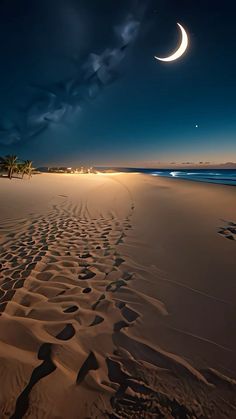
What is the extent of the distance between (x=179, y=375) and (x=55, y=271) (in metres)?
2.94

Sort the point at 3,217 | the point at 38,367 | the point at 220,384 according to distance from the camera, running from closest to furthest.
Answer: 1. the point at 220,384
2. the point at 38,367
3. the point at 3,217

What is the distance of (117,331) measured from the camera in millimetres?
2572

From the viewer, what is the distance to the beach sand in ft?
5.84

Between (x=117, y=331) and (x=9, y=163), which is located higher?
(x=9, y=163)

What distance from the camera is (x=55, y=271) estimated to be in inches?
166

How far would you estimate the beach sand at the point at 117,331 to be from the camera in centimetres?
178

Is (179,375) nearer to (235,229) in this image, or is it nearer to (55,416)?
(55,416)

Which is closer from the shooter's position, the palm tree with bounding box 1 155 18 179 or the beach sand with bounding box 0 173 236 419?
the beach sand with bounding box 0 173 236 419

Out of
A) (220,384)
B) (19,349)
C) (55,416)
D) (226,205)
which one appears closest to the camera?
(55,416)

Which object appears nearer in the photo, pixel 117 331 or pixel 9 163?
pixel 117 331

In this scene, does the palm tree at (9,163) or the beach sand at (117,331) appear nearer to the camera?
the beach sand at (117,331)

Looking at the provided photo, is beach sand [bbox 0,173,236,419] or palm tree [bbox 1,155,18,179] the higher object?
palm tree [bbox 1,155,18,179]

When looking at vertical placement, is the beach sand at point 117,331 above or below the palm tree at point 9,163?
below

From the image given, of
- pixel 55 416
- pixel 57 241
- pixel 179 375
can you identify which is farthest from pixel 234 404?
pixel 57 241
